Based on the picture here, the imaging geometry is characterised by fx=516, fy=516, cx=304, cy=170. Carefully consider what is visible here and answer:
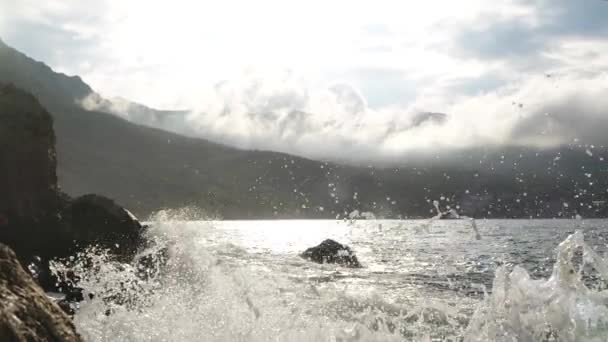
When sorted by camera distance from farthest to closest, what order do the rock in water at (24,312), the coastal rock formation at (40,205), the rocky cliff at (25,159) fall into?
the rocky cliff at (25,159) < the coastal rock formation at (40,205) < the rock in water at (24,312)

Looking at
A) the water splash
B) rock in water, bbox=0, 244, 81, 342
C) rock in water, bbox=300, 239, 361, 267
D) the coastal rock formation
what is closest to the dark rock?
the coastal rock formation

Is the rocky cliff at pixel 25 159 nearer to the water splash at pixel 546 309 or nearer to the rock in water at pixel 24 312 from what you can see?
the water splash at pixel 546 309

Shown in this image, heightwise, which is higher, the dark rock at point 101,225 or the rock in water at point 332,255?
the dark rock at point 101,225

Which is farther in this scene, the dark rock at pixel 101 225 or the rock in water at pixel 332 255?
the rock in water at pixel 332 255

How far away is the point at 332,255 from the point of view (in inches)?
1710

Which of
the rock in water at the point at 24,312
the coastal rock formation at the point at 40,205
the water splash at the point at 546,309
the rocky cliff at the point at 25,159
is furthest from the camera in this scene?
the rocky cliff at the point at 25,159

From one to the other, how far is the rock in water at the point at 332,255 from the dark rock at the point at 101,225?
51.1ft

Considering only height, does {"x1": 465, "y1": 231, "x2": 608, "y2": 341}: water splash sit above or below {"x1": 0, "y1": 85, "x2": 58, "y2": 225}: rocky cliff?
below

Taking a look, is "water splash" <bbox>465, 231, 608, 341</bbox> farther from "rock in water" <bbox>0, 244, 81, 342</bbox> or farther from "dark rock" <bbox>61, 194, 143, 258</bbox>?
"dark rock" <bbox>61, 194, 143, 258</bbox>

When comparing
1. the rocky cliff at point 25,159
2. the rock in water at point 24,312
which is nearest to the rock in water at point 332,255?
the rocky cliff at point 25,159

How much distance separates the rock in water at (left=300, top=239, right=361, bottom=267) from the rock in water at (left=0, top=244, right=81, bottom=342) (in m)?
34.7

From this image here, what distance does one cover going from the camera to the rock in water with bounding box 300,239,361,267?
1585 inches

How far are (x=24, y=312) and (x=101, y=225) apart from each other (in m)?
28.9

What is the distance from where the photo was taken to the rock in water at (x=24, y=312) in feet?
14.3
